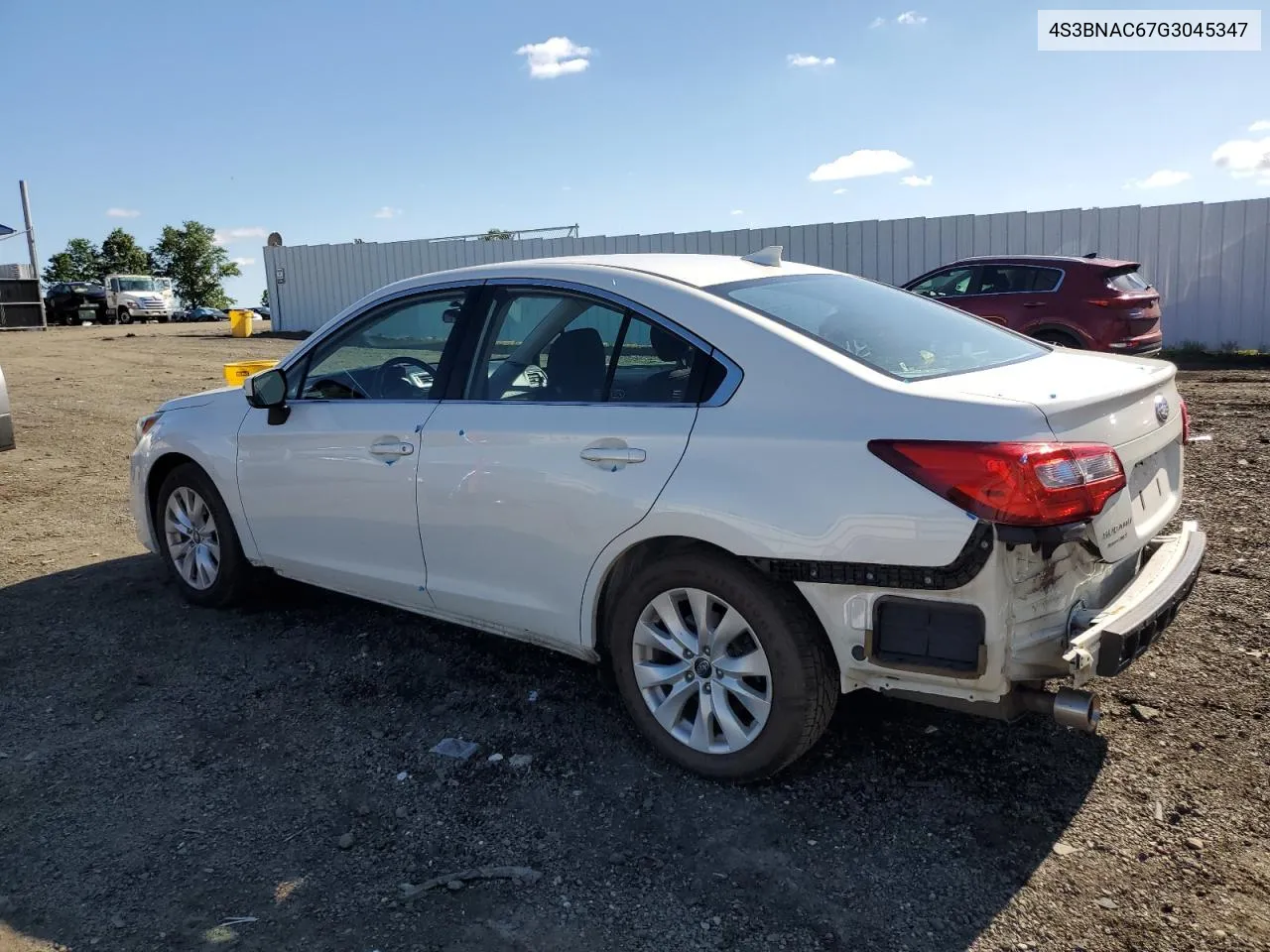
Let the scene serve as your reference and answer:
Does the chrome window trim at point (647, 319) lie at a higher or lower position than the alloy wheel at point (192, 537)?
higher

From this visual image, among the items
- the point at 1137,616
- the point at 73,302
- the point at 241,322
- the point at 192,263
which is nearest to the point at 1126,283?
the point at 1137,616

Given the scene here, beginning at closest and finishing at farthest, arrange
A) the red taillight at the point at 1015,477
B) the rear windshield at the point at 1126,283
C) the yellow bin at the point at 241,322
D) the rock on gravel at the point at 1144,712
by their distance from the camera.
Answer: the red taillight at the point at 1015,477 → the rock on gravel at the point at 1144,712 → the rear windshield at the point at 1126,283 → the yellow bin at the point at 241,322

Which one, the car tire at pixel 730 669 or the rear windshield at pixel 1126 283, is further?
the rear windshield at pixel 1126 283

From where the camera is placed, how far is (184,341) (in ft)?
85.1

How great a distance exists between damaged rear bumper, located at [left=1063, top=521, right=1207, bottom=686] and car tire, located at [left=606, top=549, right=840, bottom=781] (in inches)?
28.4

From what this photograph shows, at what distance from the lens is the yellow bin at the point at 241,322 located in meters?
26.9

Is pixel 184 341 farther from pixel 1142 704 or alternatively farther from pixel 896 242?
pixel 1142 704

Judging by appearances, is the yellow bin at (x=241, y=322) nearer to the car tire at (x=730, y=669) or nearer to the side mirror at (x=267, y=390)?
the side mirror at (x=267, y=390)

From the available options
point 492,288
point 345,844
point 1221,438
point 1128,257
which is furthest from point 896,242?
point 345,844

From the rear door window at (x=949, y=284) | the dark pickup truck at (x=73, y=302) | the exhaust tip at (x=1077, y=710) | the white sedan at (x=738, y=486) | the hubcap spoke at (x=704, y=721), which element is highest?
the dark pickup truck at (x=73, y=302)

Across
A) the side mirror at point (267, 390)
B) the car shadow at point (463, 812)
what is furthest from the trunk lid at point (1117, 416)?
the side mirror at point (267, 390)

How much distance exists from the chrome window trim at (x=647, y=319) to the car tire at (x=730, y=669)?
1.72ft

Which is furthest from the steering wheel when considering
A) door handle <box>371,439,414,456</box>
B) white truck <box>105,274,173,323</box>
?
white truck <box>105,274,173,323</box>

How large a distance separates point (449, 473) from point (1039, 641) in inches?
85.5
